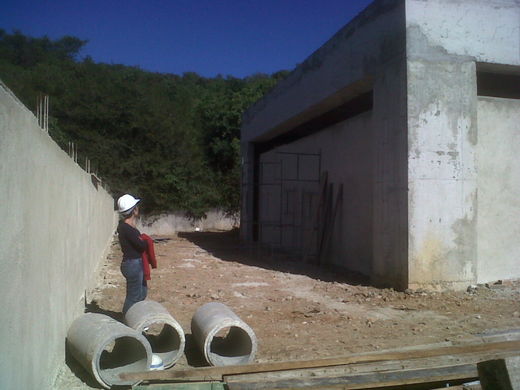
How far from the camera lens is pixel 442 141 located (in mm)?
7613

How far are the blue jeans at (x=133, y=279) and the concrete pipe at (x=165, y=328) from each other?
0.26 metres

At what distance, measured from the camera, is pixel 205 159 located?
2867 cm

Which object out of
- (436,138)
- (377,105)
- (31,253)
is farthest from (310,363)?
(377,105)

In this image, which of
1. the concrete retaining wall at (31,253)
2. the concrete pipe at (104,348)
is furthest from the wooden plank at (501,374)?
the concrete retaining wall at (31,253)

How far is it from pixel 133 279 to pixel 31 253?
6.81 feet

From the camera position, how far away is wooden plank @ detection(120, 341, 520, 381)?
357 centimetres

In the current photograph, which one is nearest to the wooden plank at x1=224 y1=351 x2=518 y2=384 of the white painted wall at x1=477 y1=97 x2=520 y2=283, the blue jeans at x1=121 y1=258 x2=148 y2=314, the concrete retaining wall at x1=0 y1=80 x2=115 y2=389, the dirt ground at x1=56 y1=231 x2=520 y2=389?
the dirt ground at x1=56 y1=231 x2=520 y2=389

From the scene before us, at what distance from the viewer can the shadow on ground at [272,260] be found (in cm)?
945

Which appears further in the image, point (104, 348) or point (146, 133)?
point (146, 133)

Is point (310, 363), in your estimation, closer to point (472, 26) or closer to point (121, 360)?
point (121, 360)

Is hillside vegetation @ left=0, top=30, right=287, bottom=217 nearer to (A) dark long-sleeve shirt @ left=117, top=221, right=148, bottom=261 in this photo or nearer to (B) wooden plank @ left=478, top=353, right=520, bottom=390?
(A) dark long-sleeve shirt @ left=117, top=221, right=148, bottom=261

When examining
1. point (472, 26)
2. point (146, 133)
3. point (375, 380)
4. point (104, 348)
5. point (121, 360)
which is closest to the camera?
point (375, 380)

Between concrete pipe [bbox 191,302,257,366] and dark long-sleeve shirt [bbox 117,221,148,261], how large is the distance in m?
0.95

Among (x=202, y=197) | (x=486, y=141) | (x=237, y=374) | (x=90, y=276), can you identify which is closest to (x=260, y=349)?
(x=237, y=374)
